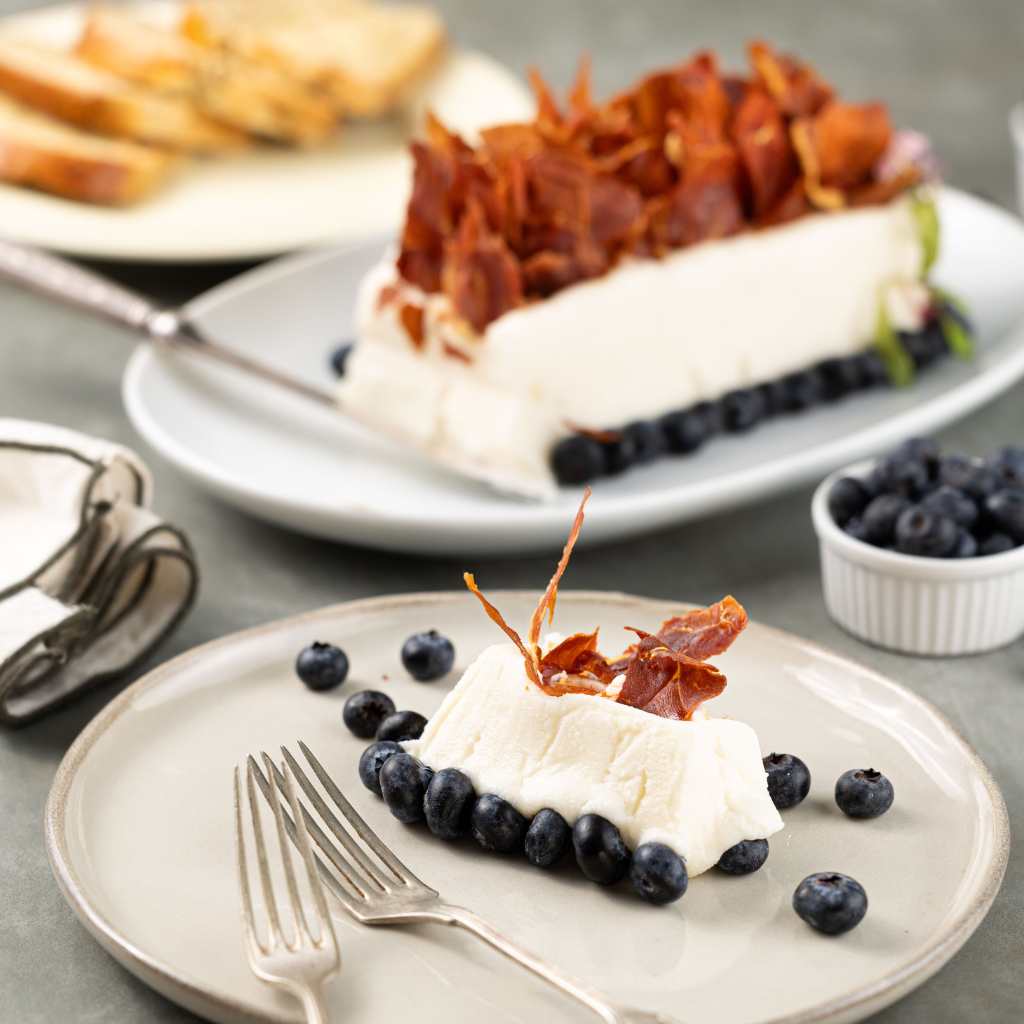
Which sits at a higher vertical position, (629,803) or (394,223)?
(629,803)

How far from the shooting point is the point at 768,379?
9.25ft

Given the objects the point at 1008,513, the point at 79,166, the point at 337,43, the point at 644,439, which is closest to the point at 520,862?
the point at 1008,513

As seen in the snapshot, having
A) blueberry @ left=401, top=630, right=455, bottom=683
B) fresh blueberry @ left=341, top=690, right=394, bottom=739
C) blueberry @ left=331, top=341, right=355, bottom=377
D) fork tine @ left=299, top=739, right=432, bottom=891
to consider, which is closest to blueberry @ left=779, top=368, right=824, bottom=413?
blueberry @ left=331, top=341, right=355, bottom=377

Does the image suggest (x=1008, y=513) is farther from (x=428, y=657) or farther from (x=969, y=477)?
(x=428, y=657)

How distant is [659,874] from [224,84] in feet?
9.51

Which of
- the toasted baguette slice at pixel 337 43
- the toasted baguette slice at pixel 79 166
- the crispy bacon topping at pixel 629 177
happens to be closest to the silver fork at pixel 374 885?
the crispy bacon topping at pixel 629 177

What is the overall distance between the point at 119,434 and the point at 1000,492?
60.8 inches

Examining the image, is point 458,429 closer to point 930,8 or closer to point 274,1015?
point 274,1015

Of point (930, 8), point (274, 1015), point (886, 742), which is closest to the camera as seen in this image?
point (274, 1015)

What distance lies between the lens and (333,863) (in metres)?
1.55

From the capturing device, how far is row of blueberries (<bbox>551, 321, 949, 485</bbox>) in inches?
100

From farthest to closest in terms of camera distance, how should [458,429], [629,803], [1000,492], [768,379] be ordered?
1. [768,379]
2. [458,429]
3. [1000,492]
4. [629,803]

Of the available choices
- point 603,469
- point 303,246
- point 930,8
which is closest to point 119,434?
point 303,246

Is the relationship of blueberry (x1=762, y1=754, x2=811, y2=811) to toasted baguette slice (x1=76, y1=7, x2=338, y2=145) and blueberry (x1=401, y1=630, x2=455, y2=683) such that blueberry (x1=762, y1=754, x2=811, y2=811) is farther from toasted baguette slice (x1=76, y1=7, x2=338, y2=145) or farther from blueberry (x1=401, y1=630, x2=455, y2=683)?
toasted baguette slice (x1=76, y1=7, x2=338, y2=145)
